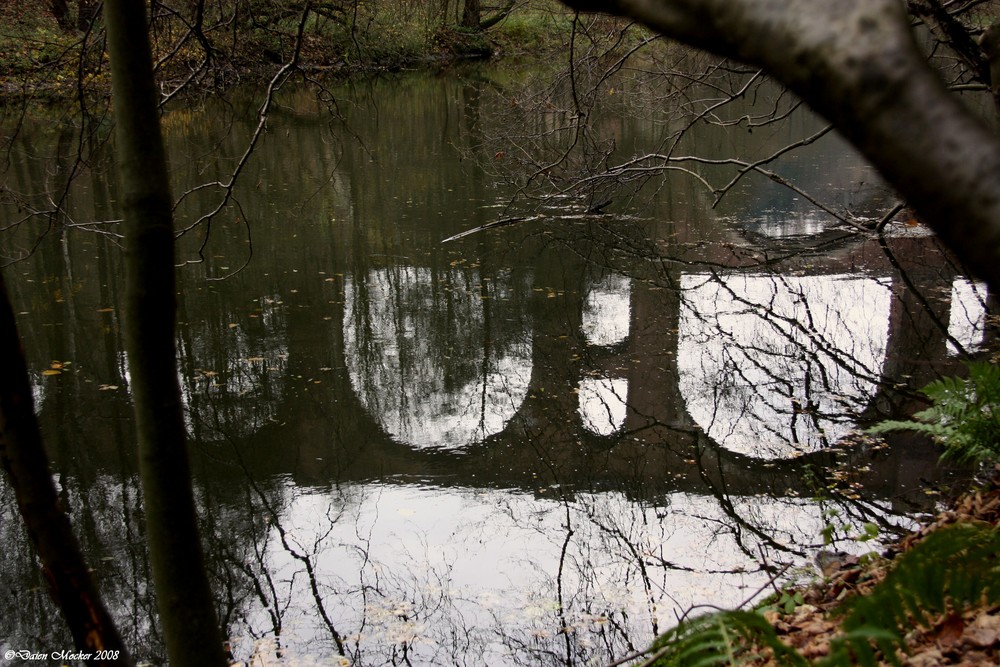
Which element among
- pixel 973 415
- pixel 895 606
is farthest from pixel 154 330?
pixel 973 415

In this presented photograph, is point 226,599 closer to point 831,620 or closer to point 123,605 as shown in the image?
point 123,605

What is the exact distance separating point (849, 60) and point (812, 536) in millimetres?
4553

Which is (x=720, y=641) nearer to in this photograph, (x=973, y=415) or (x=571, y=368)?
(x=973, y=415)

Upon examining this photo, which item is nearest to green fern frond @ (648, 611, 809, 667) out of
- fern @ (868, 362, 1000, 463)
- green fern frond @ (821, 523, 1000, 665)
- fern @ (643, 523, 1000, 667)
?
fern @ (643, 523, 1000, 667)

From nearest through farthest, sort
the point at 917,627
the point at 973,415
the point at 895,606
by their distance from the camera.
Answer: the point at 895,606, the point at 917,627, the point at 973,415

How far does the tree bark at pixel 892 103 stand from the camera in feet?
3.03

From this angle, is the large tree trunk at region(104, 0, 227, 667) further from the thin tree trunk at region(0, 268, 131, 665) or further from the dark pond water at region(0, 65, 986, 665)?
the dark pond water at region(0, 65, 986, 665)

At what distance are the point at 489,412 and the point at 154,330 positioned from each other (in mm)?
4855

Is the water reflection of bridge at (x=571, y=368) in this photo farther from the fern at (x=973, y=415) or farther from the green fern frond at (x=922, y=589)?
the green fern frond at (x=922, y=589)

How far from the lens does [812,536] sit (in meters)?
5.05

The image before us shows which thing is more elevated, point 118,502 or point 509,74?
point 509,74

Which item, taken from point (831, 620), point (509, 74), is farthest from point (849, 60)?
point (509, 74)

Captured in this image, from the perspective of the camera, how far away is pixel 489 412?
6984 millimetres

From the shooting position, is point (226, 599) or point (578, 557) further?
point (578, 557)
